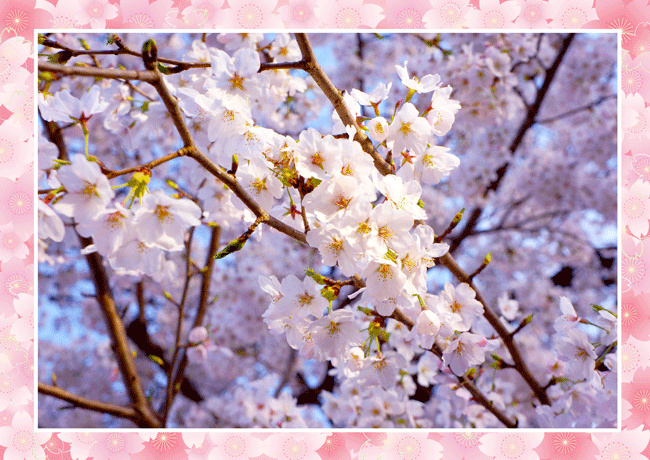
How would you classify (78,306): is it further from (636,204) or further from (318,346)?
(636,204)

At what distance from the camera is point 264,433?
4.02 feet

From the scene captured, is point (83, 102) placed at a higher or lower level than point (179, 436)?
higher

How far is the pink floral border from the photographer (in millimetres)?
1201

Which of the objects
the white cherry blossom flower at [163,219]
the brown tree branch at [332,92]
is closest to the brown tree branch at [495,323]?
the brown tree branch at [332,92]

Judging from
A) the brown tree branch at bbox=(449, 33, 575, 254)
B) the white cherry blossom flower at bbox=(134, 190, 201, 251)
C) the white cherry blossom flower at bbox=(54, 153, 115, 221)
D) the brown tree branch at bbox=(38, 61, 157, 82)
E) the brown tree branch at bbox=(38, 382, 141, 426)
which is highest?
the brown tree branch at bbox=(449, 33, 575, 254)

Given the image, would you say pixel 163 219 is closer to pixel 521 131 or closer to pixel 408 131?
pixel 408 131

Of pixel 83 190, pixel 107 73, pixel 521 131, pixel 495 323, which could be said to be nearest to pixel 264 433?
pixel 495 323

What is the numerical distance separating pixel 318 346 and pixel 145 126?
916mm

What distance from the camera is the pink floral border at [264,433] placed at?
1201mm

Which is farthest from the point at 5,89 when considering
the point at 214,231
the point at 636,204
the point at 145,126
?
the point at 636,204

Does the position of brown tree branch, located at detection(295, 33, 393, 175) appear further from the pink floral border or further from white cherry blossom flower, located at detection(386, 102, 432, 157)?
the pink floral border

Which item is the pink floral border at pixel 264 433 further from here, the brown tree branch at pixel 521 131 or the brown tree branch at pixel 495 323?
the brown tree branch at pixel 521 131

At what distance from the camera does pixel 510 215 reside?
4172mm

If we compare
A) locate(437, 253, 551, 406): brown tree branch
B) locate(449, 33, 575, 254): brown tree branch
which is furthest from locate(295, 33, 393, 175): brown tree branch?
locate(449, 33, 575, 254): brown tree branch
